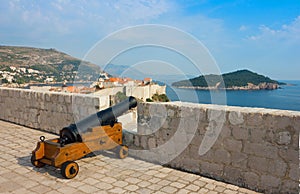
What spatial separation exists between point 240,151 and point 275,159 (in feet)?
1.44

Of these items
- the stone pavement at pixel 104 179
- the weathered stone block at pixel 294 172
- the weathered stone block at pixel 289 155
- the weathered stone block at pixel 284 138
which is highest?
the weathered stone block at pixel 284 138

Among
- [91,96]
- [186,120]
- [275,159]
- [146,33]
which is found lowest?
[275,159]

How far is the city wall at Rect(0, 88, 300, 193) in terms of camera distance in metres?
3.09

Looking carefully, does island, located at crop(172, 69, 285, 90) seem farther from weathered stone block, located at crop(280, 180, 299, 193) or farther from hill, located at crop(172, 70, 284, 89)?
weathered stone block, located at crop(280, 180, 299, 193)

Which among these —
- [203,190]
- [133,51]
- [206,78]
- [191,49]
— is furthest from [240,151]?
[133,51]

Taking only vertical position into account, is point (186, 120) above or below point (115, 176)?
above

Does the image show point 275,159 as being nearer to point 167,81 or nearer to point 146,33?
point 167,81

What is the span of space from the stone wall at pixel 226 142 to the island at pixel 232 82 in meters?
1.00

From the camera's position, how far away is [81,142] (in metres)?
3.99

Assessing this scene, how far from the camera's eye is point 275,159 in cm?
314

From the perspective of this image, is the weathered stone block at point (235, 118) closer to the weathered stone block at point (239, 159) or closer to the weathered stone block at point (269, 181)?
the weathered stone block at point (239, 159)

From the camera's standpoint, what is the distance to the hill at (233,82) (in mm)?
4762

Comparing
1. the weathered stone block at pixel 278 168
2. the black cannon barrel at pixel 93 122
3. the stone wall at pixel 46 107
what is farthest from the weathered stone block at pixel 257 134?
the stone wall at pixel 46 107

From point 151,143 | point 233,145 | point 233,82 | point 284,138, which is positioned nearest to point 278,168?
point 284,138
